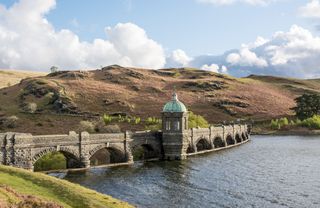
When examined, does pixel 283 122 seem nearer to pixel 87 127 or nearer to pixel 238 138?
pixel 238 138

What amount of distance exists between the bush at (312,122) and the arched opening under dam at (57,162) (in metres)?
122

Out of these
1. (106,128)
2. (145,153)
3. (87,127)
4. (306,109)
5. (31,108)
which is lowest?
(145,153)

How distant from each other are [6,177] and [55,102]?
138 m

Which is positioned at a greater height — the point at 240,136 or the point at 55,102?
the point at 55,102

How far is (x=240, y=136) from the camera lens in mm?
131625

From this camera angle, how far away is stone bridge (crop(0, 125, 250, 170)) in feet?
192

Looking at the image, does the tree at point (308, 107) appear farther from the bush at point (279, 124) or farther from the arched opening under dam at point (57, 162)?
the arched opening under dam at point (57, 162)

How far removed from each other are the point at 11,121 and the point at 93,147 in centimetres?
8284

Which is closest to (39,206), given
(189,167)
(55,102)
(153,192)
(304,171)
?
(153,192)

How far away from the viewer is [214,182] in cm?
6088

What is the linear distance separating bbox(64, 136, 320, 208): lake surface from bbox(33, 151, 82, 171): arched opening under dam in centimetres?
414

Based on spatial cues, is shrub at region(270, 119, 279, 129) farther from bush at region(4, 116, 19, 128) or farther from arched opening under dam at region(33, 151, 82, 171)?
arched opening under dam at region(33, 151, 82, 171)

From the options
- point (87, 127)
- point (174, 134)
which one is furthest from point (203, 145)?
point (87, 127)

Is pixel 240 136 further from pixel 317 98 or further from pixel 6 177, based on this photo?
pixel 6 177
